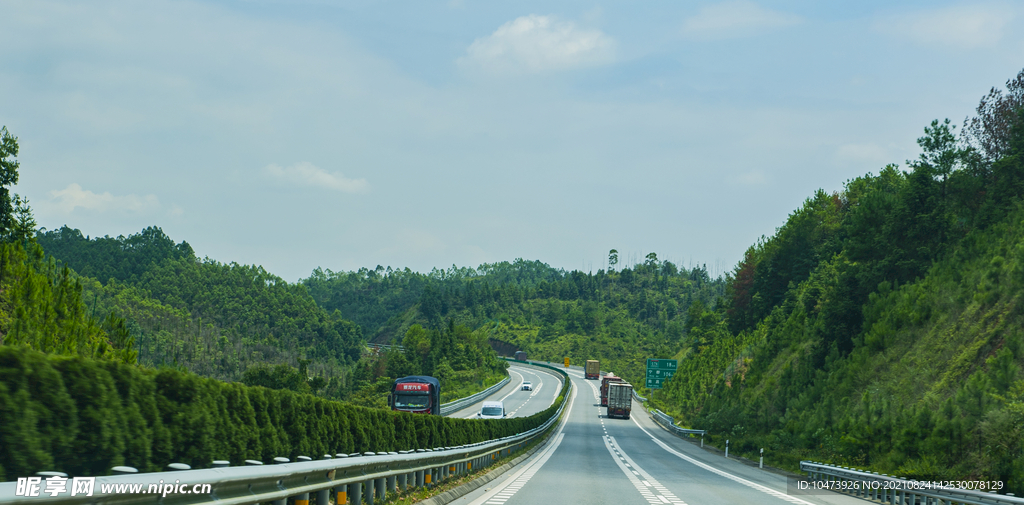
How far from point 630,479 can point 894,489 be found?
7.20 m

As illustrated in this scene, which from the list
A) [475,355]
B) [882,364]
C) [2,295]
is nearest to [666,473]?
[882,364]

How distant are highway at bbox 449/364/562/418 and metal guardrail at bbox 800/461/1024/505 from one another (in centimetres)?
5003

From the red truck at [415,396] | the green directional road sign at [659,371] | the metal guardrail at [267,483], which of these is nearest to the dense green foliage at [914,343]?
the green directional road sign at [659,371]

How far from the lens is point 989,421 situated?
21.2 m

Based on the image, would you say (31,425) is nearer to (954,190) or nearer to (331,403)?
(331,403)

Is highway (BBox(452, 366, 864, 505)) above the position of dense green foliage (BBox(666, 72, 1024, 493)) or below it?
below

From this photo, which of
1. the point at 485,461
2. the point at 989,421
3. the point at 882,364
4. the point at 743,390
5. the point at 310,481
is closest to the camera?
the point at 310,481

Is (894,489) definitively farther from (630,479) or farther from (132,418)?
(132,418)

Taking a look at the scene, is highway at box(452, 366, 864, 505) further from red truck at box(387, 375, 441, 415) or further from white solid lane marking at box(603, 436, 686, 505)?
red truck at box(387, 375, 441, 415)

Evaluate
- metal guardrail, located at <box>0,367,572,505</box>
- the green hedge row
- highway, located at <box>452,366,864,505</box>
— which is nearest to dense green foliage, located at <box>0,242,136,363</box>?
highway, located at <box>452,366,864,505</box>

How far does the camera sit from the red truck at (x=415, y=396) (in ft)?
164

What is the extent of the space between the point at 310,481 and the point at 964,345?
109ft

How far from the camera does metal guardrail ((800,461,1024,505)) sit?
1510 cm

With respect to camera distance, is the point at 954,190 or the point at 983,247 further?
the point at 954,190
